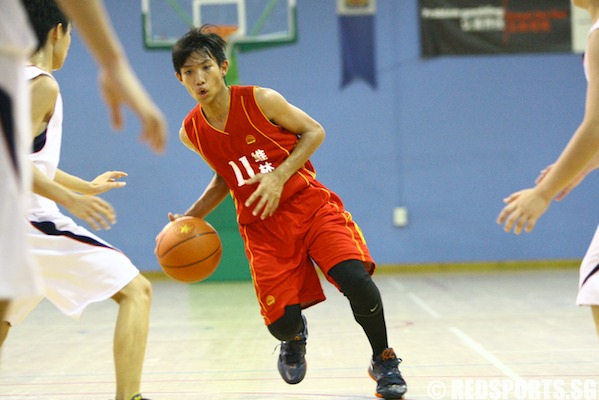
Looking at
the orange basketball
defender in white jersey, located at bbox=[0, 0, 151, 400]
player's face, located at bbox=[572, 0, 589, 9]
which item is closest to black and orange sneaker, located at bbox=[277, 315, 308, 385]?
the orange basketball

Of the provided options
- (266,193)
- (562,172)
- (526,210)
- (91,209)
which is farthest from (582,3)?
(91,209)

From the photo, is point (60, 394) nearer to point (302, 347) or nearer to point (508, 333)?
point (302, 347)

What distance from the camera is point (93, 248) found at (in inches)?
109

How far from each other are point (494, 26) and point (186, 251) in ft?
24.7

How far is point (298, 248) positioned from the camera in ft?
11.6

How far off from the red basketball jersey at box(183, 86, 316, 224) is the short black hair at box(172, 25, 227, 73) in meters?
0.19

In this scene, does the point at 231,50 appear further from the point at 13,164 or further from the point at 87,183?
the point at 13,164

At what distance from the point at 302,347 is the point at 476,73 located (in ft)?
23.9

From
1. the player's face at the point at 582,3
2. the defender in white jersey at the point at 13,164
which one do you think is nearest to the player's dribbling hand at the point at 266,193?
the player's face at the point at 582,3

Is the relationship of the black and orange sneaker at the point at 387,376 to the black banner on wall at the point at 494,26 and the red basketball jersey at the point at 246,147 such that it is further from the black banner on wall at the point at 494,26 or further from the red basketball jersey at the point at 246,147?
the black banner on wall at the point at 494,26

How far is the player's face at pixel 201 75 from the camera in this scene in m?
3.49

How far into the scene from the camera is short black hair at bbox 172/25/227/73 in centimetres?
351

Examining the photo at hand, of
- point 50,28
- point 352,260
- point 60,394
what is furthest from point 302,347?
point 50,28

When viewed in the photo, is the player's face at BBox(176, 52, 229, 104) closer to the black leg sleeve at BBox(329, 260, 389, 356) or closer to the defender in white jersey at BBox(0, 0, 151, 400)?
the defender in white jersey at BBox(0, 0, 151, 400)
